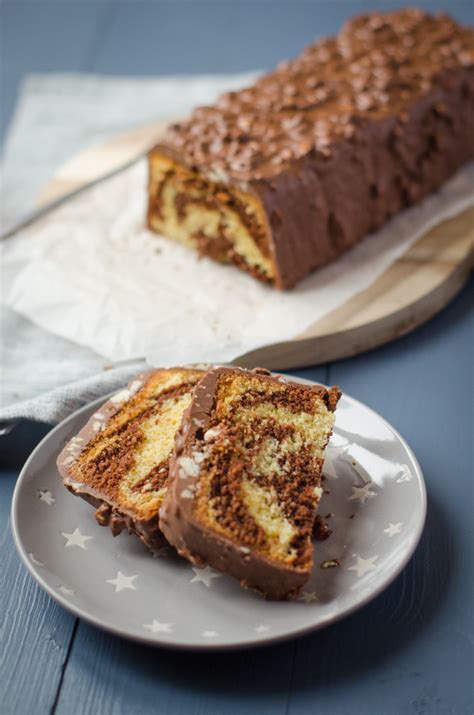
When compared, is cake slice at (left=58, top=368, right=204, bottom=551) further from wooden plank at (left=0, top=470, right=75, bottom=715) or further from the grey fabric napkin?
the grey fabric napkin

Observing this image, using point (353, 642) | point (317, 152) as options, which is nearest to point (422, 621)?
point (353, 642)

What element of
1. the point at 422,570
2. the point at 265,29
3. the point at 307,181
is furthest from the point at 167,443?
the point at 265,29

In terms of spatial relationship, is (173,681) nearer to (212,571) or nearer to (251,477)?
(212,571)

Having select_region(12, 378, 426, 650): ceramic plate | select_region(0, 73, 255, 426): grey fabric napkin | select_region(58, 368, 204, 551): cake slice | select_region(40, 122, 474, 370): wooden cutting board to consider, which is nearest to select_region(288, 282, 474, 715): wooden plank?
select_region(12, 378, 426, 650): ceramic plate

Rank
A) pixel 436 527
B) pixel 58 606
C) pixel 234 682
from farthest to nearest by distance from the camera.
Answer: pixel 436 527, pixel 58 606, pixel 234 682

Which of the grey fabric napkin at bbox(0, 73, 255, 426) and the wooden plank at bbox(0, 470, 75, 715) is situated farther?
the grey fabric napkin at bbox(0, 73, 255, 426)

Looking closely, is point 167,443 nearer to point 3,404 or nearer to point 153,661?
point 153,661
